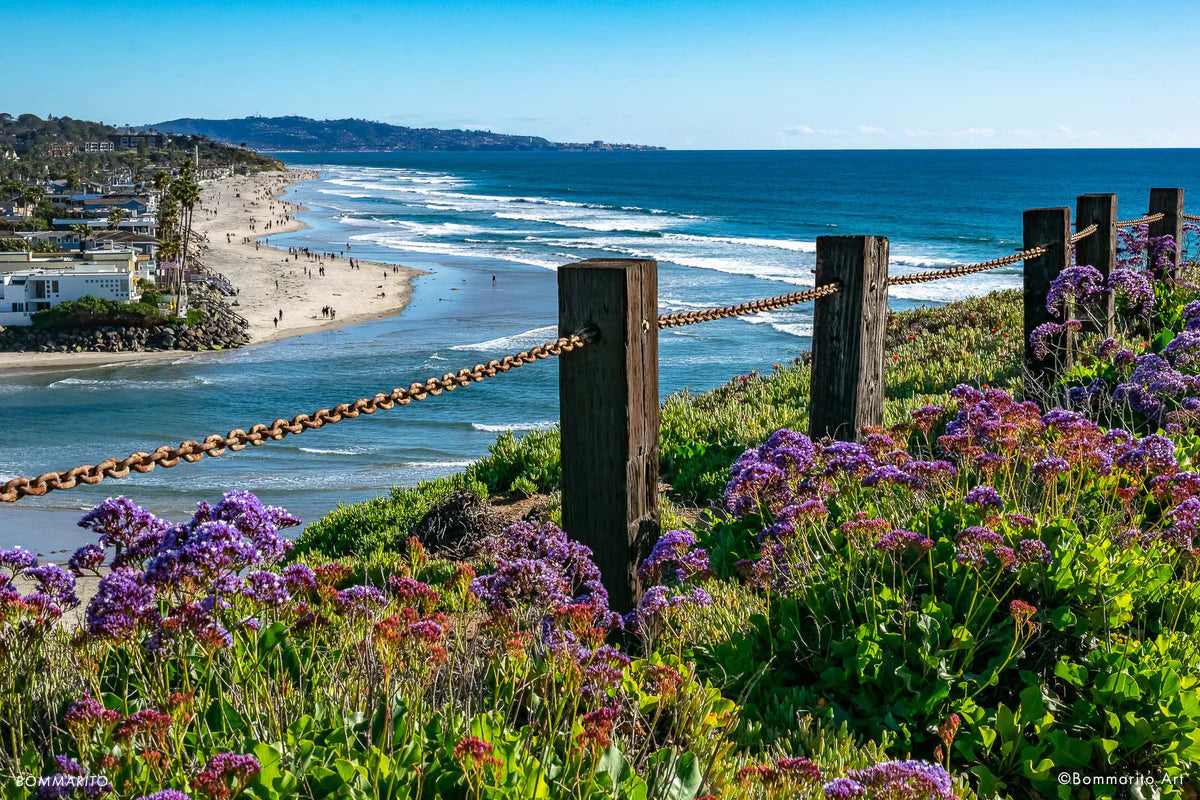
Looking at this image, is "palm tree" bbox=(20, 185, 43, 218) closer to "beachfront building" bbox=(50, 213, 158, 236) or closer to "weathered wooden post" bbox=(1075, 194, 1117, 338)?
"beachfront building" bbox=(50, 213, 158, 236)

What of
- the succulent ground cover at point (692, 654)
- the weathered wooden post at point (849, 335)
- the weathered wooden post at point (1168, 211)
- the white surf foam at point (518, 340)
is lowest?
the white surf foam at point (518, 340)

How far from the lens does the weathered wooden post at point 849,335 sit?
17.0 feet

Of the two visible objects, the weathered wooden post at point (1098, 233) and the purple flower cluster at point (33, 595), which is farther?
the weathered wooden post at point (1098, 233)

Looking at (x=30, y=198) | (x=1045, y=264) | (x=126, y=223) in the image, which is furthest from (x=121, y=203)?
(x=1045, y=264)

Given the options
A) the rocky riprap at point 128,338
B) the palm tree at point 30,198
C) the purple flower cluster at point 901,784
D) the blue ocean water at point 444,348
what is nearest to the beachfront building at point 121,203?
the palm tree at point 30,198

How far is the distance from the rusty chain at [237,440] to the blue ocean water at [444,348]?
17.5 metres

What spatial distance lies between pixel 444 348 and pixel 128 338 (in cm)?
1738

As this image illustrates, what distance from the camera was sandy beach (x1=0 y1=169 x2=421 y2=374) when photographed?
46.7m

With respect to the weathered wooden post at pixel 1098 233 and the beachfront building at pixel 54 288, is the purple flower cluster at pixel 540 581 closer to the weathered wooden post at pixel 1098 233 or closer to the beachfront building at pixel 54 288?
the weathered wooden post at pixel 1098 233

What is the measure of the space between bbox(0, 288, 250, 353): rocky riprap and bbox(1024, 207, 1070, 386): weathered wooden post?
44672 millimetres

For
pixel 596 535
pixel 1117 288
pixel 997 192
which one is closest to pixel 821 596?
pixel 596 535

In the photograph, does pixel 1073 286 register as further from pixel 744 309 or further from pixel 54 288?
pixel 54 288

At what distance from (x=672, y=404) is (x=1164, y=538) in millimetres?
6731

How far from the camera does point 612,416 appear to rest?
3443mm
